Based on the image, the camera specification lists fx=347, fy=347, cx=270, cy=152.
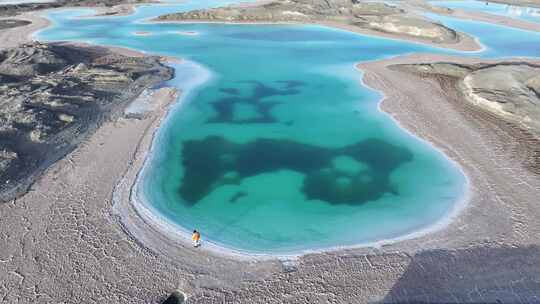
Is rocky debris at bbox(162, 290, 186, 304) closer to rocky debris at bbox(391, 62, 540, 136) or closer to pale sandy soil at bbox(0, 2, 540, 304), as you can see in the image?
pale sandy soil at bbox(0, 2, 540, 304)

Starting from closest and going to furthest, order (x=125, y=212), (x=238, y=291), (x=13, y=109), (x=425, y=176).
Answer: (x=238, y=291) < (x=125, y=212) < (x=425, y=176) < (x=13, y=109)

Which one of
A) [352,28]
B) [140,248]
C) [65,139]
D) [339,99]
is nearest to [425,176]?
[339,99]

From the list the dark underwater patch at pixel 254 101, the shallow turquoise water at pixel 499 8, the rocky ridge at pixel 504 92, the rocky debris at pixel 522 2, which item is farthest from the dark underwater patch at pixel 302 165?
the rocky debris at pixel 522 2

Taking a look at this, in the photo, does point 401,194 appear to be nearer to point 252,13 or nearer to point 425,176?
point 425,176

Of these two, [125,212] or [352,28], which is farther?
[352,28]

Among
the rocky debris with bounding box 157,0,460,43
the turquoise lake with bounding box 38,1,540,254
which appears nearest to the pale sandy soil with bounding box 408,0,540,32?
the rocky debris with bounding box 157,0,460,43
